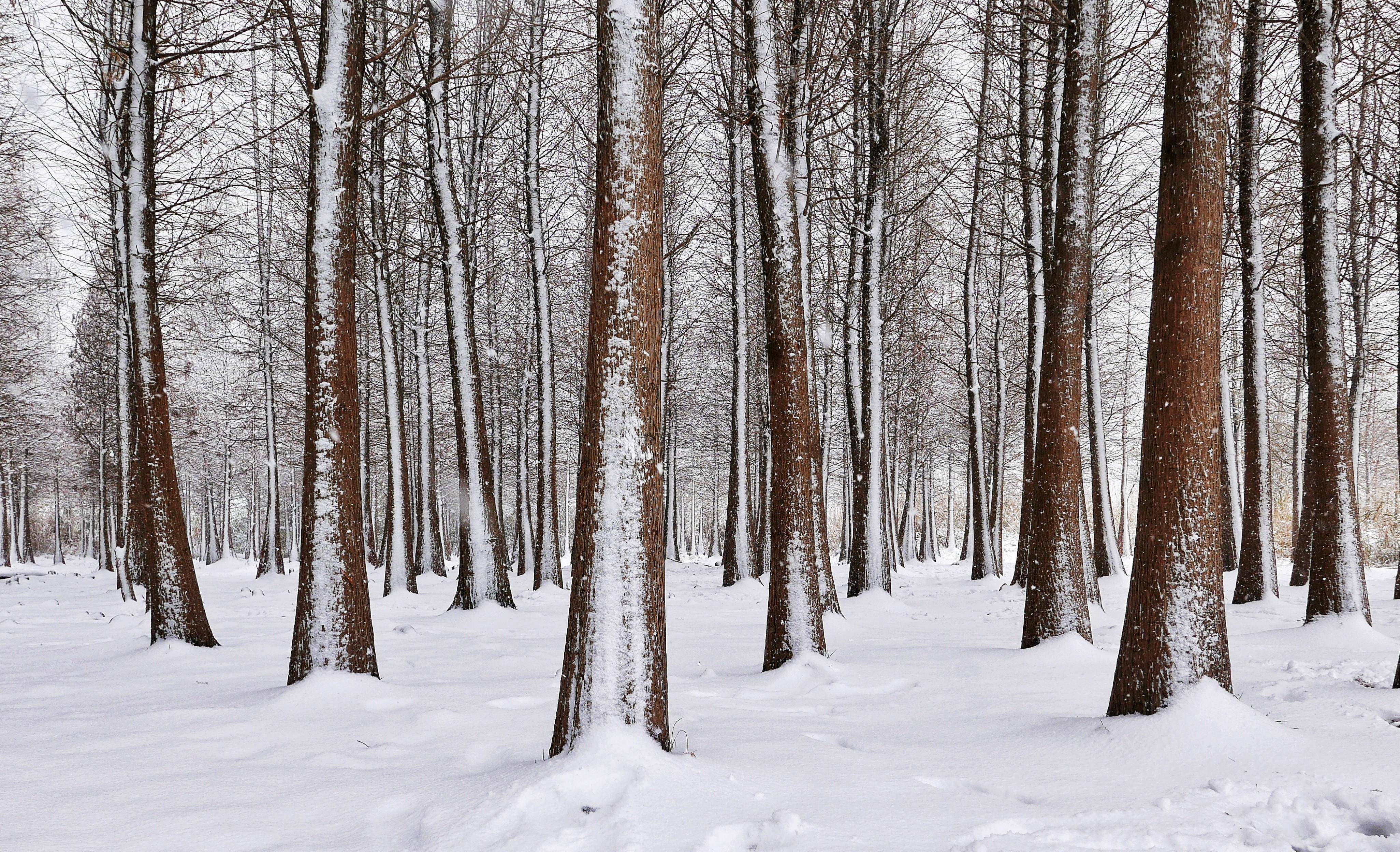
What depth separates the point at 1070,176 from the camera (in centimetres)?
678

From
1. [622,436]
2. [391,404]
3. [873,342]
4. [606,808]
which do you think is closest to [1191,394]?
[622,436]

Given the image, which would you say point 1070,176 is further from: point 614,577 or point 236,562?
point 236,562

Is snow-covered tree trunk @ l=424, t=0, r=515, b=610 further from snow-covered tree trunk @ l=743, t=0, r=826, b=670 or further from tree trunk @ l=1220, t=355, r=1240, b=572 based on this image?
tree trunk @ l=1220, t=355, r=1240, b=572

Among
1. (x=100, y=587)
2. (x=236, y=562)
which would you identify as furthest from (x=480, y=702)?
(x=236, y=562)

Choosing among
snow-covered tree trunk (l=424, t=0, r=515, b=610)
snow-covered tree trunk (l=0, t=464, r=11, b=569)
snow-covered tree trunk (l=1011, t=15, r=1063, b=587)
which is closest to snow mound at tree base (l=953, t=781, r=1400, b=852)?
snow-covered tree trunk (l=1011, t=15, r=1063, b=587)

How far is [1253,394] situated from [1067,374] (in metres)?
5.89

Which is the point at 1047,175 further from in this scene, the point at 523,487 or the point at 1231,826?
the point at 523,487

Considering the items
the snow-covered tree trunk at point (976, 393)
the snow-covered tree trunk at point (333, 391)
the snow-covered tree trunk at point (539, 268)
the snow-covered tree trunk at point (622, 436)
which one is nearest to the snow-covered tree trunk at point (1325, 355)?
the snow-covered tree trunk at point (976, 393)

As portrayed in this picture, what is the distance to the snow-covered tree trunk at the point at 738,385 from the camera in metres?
12.3

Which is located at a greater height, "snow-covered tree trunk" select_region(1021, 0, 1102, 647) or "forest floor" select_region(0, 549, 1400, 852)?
"snow-covered tree trunk" select_region(1021, 0, 1102, 647)

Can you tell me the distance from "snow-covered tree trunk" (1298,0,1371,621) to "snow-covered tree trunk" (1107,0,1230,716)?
446 centimetres

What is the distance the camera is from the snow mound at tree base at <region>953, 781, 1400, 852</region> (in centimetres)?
294

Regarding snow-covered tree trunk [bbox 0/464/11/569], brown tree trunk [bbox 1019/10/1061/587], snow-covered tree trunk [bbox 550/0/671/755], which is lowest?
snow-covered tree trunk [bbox 0/464/11/569]

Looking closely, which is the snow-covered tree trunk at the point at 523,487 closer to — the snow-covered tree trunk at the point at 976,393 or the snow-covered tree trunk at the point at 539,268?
the snow-covered tree trunk at the point at 539,268
